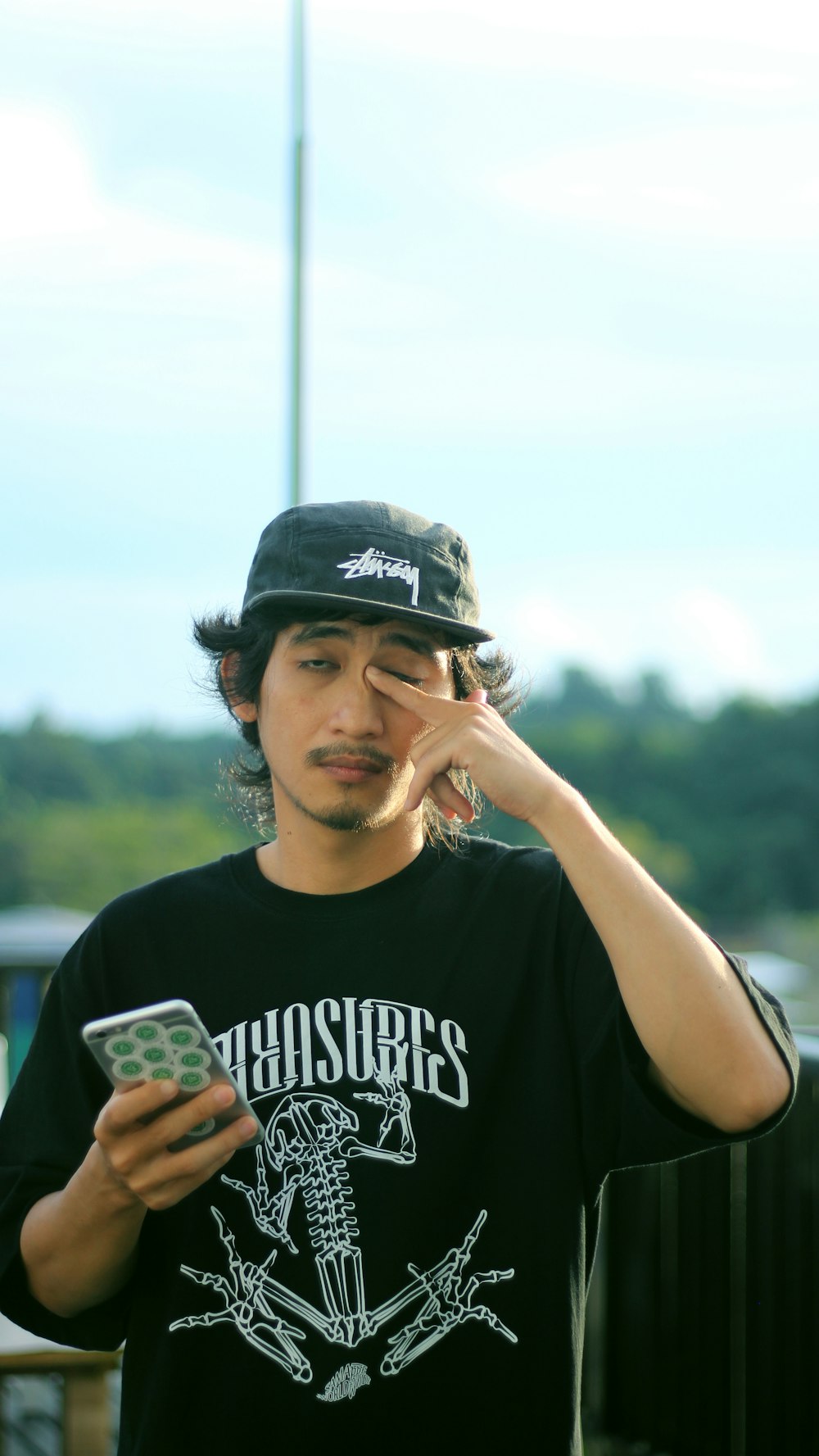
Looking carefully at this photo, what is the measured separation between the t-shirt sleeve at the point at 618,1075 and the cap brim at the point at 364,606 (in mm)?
341

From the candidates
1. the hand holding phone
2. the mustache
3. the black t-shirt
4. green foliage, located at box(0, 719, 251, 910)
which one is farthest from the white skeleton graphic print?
green foliage, located at box(0, 719, 251, 910)

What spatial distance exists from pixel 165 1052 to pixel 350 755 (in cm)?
45

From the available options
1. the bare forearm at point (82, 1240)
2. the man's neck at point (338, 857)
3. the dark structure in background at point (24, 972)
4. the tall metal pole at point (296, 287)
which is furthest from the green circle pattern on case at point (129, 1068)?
the tall metal pole at point (296, 287)

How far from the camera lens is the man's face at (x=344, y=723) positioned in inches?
67.8

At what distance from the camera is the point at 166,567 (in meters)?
45.9

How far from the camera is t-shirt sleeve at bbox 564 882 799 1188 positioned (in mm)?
1523

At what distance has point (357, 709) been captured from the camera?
171 cm

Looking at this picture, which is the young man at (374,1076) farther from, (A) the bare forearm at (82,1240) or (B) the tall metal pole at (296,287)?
(B) the tall metal pole at (296,287)

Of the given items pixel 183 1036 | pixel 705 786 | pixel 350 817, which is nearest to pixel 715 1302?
pixel 350 817

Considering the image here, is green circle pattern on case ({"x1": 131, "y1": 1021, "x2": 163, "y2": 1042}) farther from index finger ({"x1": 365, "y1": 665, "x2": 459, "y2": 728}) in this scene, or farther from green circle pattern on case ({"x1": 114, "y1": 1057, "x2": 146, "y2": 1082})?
index finger ({"x1": 365, "y1": 665, "x2": 459, "y2": 728})

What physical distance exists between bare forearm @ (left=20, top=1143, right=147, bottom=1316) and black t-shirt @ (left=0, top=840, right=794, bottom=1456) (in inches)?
1.2

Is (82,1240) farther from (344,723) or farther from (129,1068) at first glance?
(344,723)

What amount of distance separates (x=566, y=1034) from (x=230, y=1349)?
51 centimetres

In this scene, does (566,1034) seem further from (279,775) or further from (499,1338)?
(279,775)
